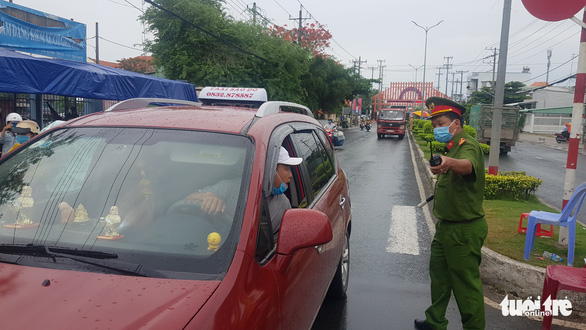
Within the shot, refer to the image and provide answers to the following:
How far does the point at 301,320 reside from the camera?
2541mm

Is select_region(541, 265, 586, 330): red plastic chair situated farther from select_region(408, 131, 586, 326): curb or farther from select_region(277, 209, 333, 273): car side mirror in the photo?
select_region(277, 209, 333, 273): car side mirror

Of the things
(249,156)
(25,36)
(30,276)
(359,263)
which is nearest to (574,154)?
(359,263)

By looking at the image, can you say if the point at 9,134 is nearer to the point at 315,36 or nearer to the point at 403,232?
the point at 403,232

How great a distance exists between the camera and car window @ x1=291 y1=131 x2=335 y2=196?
3.39m

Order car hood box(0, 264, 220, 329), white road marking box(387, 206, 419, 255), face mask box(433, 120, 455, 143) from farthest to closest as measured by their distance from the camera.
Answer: white road marking box(387, 206, 419, 255), face mask box(433, 120, 455, 143), car hood box(0, 264, 220, 329)

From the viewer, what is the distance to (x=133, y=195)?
2.25 m

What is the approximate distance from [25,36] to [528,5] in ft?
29.0

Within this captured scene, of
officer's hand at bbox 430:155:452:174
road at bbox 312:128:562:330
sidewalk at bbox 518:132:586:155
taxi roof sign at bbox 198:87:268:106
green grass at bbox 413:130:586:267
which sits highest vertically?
taxi roof sign at bbox 198:87:268:106

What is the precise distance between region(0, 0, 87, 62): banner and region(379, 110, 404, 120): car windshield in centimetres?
2777

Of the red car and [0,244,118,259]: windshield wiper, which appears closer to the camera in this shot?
the red car

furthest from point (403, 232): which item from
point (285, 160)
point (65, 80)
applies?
point (65, 80)

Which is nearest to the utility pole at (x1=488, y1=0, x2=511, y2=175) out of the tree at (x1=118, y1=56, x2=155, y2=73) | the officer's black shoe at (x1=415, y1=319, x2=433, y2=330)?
the officer's black shoe at (x1=415, y1=319, x2=433, y2=330)

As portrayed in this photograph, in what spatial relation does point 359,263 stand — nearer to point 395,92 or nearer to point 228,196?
point 228,196

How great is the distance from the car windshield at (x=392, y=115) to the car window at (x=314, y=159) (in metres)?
32.3
